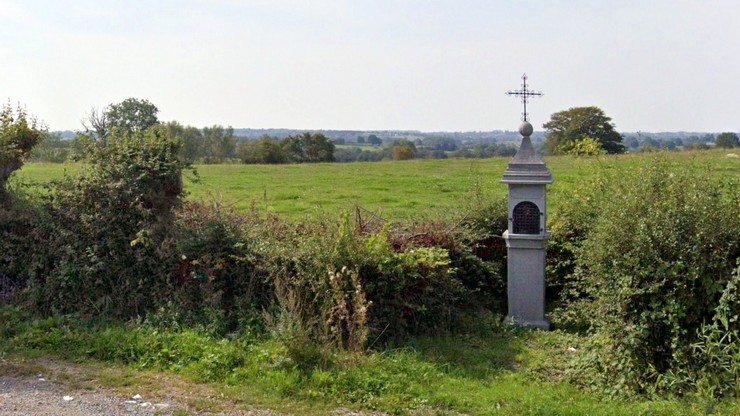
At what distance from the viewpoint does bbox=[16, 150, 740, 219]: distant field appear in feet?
38.0

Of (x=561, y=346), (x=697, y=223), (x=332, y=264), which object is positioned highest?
(x=697, y=223)

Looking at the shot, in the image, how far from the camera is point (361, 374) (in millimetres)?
7195

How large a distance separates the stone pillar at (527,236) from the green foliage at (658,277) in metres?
1.52

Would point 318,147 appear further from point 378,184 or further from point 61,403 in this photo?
point 61,403

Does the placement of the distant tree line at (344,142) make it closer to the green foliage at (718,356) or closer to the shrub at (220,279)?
the shrub at (220,279)

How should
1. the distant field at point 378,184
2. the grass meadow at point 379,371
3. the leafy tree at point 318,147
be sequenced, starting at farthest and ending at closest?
the leafy tree at point 318,147 < the distant field at point 378,184 < the grass meadow at point 379,371

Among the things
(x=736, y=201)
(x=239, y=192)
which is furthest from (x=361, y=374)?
(x=239, y=192)

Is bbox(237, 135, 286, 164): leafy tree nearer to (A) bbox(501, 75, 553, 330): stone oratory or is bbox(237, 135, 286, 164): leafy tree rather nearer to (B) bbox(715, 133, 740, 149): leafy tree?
(B) bbox(715, 133, 740, 149): leafy tree

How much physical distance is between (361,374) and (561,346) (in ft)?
9.46

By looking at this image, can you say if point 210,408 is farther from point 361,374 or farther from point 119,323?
point 119,323

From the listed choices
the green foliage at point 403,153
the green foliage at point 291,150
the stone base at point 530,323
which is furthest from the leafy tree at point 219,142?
the stone base at point 530,323

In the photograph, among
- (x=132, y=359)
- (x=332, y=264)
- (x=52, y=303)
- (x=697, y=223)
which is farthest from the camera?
(x=52, y=303)

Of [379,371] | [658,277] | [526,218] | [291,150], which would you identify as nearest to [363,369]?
[379,371]

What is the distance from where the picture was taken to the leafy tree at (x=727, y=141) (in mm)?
31569
